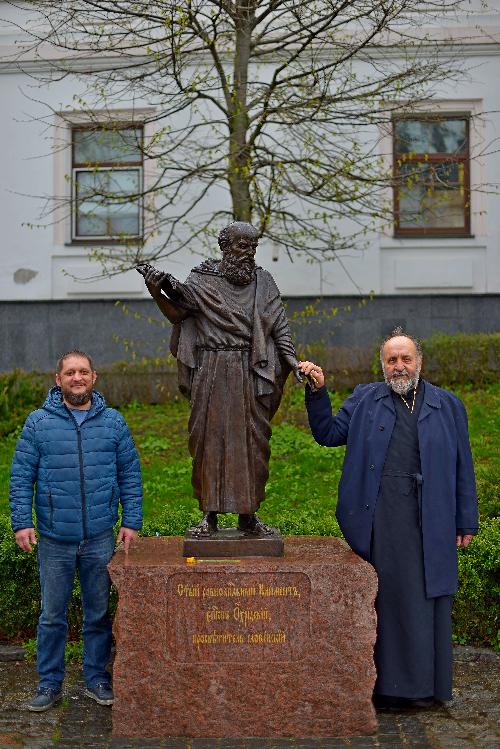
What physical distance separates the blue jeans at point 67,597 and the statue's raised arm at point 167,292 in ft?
4.25

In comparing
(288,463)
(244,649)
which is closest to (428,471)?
(244,649)

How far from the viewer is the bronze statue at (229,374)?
17.3 feet

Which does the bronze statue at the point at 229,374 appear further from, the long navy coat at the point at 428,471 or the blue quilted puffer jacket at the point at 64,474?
the blue quilted puffer jacket at the point at 64,474

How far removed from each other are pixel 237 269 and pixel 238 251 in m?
A: 0.10

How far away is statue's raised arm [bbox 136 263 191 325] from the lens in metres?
5.04

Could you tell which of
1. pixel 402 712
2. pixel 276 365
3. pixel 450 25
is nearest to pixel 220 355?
pixel 276 365

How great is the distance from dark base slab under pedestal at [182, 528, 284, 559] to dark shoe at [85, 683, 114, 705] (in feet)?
3.00

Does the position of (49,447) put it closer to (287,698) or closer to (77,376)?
(77,376)

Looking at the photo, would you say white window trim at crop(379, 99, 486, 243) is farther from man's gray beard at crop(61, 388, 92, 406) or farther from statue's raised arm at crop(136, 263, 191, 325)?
man's gray beard at crop(61, 388, 92, 406)

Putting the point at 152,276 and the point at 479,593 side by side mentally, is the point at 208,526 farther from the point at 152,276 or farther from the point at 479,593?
the point at 479,593

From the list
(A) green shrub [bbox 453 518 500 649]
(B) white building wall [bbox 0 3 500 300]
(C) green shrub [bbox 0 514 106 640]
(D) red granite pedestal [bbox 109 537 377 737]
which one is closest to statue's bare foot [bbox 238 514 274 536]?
(D) red granite pedestal [bbox 109 537 377 737]

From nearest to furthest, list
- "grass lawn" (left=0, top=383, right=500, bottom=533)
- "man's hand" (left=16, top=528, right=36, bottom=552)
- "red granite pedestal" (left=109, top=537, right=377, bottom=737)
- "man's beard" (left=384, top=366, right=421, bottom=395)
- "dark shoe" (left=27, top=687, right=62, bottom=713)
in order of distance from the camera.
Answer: "red granite pedestal" (left=109, top=537, right=377, bottom=737), "man's hand" (left=16, top=528, right=36, bottom=552), "dark shoe" (left=27, top=687, right=62, bottom=713), "man's beard" (left=384, top=366, right=421, bottom=395), "grass lawn" (left=0, top=383, right=500, bottom=533)

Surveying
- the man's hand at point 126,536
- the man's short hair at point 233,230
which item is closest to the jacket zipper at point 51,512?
the man's hand at point 126,536

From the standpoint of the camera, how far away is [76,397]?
533 cm
